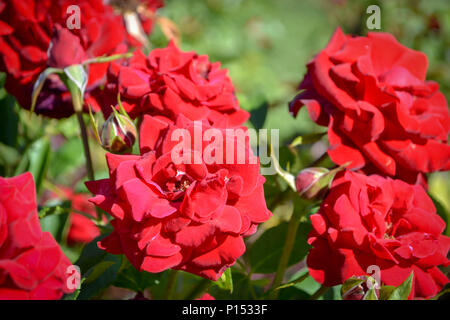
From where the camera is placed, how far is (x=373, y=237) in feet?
1.59

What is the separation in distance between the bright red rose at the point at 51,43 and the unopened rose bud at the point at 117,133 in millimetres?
138

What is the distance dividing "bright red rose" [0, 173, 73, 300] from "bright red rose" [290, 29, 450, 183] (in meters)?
0.33

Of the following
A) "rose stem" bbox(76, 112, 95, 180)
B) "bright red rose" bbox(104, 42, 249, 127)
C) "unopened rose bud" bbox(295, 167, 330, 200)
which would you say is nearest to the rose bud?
"unopened rose bud" bbox(295, 167, 330, 200)

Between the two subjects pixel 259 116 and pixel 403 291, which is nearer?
pixel 403 291

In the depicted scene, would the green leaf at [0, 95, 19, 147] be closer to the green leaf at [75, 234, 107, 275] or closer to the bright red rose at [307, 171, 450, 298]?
the green leaf at [75, 234, 107, 275]

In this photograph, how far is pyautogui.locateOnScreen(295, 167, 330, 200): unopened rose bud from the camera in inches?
20.2

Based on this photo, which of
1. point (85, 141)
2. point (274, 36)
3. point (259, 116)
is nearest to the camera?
point (85, 141)

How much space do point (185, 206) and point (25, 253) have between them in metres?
0.17

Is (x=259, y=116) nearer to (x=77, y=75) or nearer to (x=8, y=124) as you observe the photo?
Result: (x=77, y=75)

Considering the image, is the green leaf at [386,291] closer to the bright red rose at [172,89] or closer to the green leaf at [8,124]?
the bright red rose at [172,89]

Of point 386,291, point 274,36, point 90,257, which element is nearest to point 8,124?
point 90,257

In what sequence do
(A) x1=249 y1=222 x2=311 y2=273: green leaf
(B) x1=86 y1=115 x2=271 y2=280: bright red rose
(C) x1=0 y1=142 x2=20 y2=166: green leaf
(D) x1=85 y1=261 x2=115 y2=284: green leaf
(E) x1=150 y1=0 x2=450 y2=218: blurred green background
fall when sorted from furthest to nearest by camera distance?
(E) x1=150 y1=0 x2=450 y2=218: blurred green background → (C) x1=0 y1=142 x2=20 y2=166: green leaf → (A) x1=249 y1=222 x2=311 y2=273: green leaf → (D) x1=85 y1=261 x2=115 y2=284: green leaf → (B) x1=86 y1=115 x2=271 y2=280: bright red rose

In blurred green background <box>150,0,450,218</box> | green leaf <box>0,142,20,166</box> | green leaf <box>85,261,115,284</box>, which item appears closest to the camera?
green leaf <box>85,261,115,284</box>
